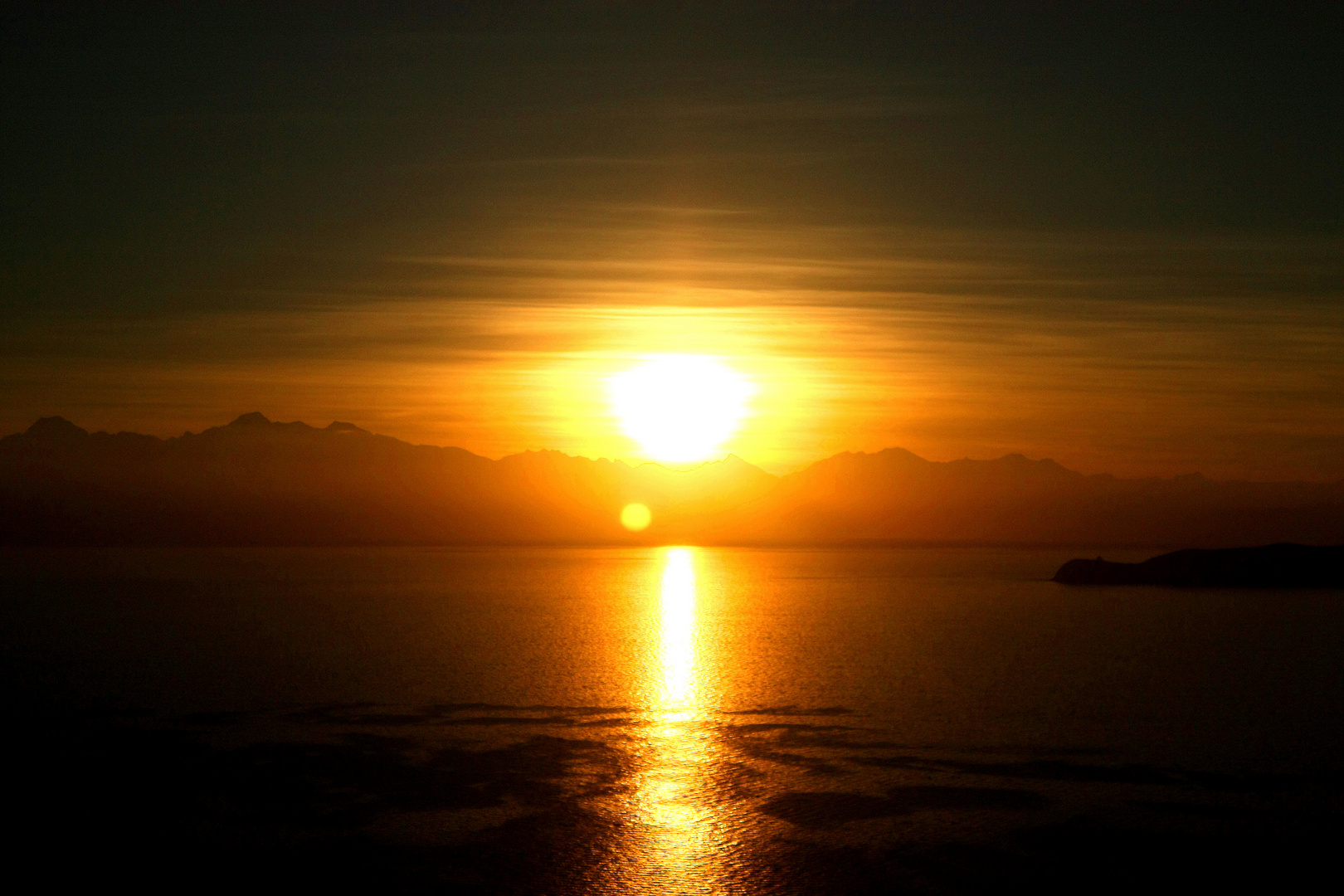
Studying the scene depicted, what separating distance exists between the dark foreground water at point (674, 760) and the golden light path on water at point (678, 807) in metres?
0.10

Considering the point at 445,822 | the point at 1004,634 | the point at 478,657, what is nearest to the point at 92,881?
the point at 445,822

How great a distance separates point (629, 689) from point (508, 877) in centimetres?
2253

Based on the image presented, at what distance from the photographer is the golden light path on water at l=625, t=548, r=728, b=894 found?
18641 millimetres

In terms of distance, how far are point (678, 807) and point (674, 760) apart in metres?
4.75

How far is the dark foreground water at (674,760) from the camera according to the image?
63.2 ft

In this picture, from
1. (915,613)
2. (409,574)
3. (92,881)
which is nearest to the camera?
(92,881)

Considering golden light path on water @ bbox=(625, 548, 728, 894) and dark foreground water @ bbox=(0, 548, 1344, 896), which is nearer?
golden light path on water @ bbox=(625, 548, 728, 894)

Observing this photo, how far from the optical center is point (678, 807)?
22.9 meters

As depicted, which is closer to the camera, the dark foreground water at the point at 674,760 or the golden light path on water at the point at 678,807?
the golden light path on water at the point at 678,807

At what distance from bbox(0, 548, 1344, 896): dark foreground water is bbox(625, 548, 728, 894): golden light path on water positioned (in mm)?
96

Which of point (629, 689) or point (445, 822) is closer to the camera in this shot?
point (445, 822)

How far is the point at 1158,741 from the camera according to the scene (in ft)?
98.3

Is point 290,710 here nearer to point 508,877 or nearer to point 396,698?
point 396,698

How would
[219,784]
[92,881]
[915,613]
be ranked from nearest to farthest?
[92,881], [219,784], [915,613]
